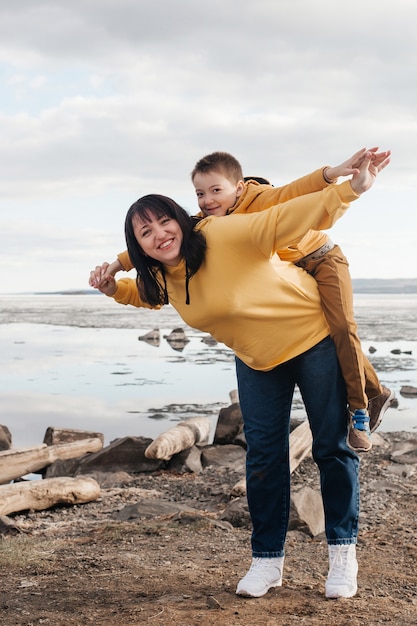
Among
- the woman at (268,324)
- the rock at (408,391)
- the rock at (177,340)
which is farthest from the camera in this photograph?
the rock at (177,340)

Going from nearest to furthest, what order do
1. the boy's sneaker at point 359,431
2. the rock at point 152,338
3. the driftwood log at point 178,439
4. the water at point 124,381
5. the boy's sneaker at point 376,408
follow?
the boy's sneaker at point 359,431 → the boy's sneaker at point 376,408 → the driftwood log at point 178,439 → the water at point 124,381 → the rock at point 152,338

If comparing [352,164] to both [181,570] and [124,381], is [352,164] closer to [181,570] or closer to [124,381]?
[181,570]

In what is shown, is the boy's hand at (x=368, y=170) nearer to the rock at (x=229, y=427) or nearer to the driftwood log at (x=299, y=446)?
the driftwood log at (x=299, y=446)

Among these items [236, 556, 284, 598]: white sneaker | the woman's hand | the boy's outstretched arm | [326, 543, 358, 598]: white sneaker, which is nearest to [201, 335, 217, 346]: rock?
the woman's hand

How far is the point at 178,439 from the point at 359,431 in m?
5.14

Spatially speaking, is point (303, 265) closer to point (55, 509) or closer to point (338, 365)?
point (338, 365)

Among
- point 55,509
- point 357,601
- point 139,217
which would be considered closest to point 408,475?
point 55,509

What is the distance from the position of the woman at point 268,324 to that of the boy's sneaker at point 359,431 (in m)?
0.06

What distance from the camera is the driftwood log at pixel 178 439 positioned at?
27.7 ft

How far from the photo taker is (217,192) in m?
4.17

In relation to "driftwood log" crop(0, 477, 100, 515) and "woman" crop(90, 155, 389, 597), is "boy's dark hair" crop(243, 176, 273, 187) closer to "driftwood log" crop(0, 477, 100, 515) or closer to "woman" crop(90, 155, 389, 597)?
"woman" crop(90, 155, 389, 597)

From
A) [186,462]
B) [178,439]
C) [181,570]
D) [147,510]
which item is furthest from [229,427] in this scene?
[181,570]

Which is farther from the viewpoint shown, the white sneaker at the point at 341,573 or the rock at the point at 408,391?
the rock at the point at 408,391

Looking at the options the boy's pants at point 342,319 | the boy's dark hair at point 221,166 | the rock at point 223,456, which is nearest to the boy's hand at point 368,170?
the boy's pants at point 342,319
